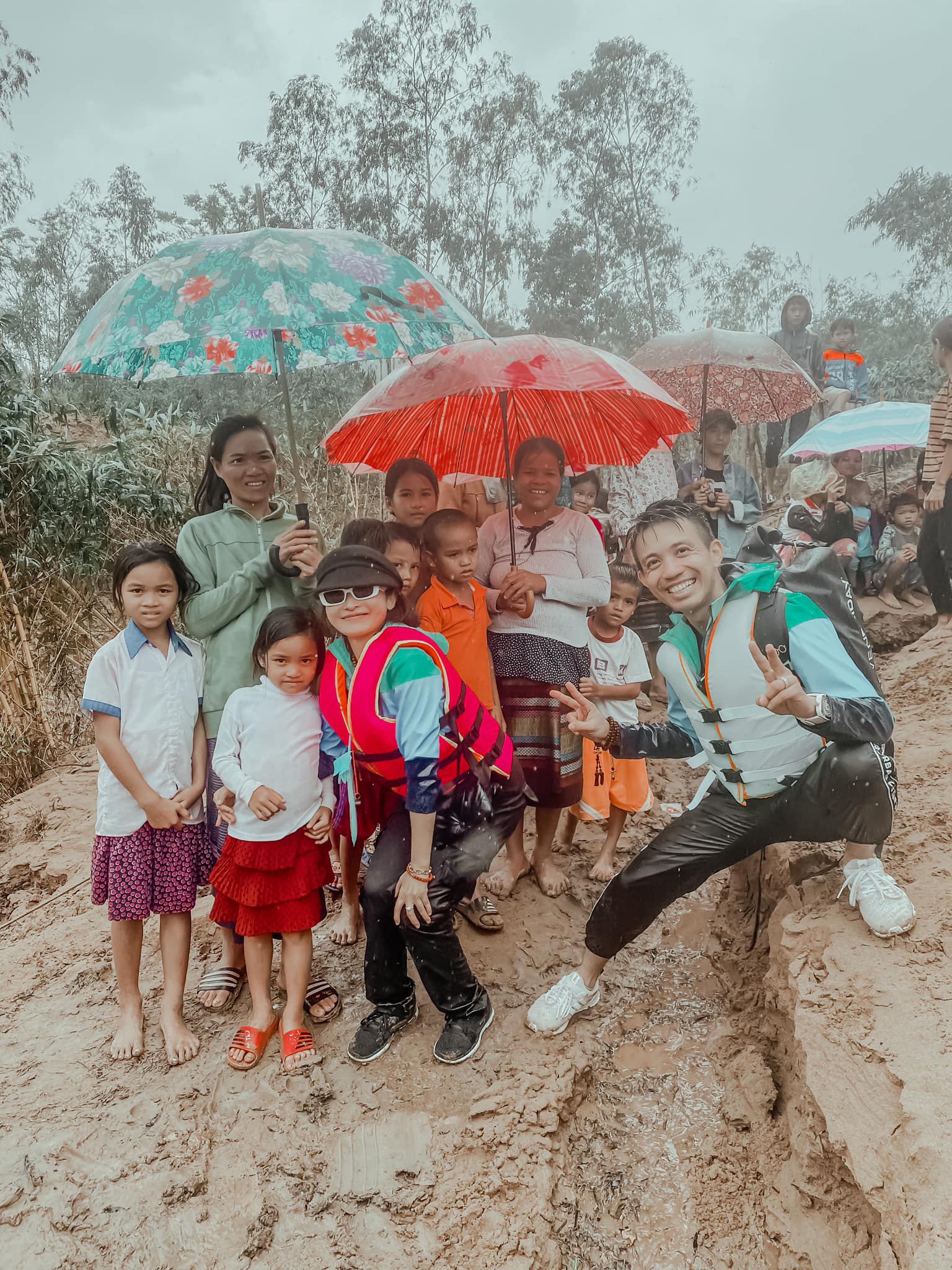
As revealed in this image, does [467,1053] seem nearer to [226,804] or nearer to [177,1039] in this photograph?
[177,1039]

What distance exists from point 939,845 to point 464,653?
1756 millimetres

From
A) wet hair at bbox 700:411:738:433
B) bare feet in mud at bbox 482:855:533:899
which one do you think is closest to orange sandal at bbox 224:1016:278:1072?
bare feet in mud at bbox 482:855:533:899

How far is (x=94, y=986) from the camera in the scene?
3018 millimetres

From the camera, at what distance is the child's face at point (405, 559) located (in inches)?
110

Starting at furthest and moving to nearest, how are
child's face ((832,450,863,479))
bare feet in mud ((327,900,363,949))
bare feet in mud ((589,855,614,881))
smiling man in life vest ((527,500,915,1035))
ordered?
child's face ((832,450,863,479)), bare feet in mud ((589,855,614,881)), bare feet in mud ((327,900,363,949)), smiling man in life vest ((527,500,915,1035))

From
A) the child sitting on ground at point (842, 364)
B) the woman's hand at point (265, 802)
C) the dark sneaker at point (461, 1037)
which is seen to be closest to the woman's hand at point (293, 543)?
the woman's hand at point (265, 802)

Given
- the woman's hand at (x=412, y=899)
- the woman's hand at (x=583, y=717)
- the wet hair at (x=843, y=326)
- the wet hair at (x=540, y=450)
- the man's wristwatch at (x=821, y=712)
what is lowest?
the woman's hand at (x=412, y=899)

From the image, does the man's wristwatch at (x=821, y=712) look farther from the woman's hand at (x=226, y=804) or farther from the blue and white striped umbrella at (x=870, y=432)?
the blue and white striped umbrella at (x=870, y=432)

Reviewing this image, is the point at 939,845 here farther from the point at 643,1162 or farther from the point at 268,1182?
the point at 268,1182

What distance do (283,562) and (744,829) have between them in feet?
5.46

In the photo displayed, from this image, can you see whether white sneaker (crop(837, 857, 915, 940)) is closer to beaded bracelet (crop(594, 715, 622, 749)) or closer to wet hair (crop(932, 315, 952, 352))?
beaded bracelet (crop(594, 715, 622, 749))

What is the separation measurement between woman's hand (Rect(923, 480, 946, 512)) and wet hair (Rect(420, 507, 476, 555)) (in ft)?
11.2

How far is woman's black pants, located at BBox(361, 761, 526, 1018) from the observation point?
2383mm

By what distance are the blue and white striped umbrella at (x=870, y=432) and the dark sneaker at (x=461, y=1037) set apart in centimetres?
479
